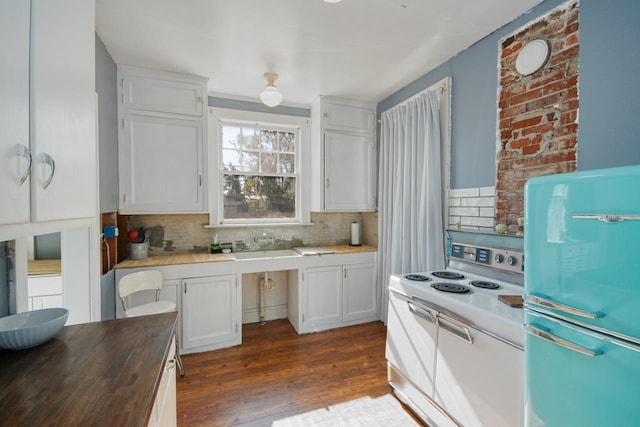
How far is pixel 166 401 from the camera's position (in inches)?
45.3

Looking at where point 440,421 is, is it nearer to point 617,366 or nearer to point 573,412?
point 573,412

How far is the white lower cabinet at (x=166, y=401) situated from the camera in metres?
0.97

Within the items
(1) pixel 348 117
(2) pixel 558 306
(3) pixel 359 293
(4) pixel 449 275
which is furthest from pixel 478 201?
(1) pixel 348 117

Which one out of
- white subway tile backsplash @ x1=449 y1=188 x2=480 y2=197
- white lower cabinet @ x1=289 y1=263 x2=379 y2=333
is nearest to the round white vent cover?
white subway tile backsplash @ x1=449 y1=188 x2=480 y2=197

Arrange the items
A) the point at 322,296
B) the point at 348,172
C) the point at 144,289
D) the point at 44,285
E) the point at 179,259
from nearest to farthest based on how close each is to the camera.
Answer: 1. the point at 44,285
2. the point at 144,289
3. the point at 179,259
4. the point at 322,296
5. the point at 348,172

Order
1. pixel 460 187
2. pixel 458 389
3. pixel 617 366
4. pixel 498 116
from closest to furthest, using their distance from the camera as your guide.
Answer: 1. pixel 617 366
2. pixel 458 389
3. pixel 498 116
4. pixel 460 187

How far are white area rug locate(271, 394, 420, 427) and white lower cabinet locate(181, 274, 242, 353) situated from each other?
45.4 inches

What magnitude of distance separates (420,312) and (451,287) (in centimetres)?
24

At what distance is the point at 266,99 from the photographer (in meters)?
2.47

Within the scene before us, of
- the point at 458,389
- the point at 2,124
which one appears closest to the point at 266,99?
the point at 2,124

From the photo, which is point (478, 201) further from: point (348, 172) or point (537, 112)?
point (348, 172)

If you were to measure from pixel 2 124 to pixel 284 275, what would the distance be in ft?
9.76

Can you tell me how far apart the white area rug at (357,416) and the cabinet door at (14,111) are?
179cm

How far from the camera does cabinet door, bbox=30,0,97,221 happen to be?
84 centimetres
